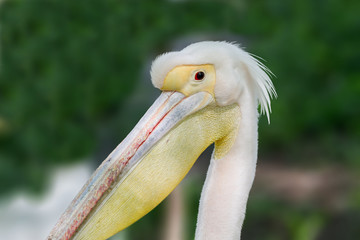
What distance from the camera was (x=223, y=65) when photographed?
1.20 metres

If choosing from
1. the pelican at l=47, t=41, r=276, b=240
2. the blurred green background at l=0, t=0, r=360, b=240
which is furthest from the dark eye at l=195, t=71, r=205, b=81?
the blurred green background at l=0, t=0, r=360, b=240

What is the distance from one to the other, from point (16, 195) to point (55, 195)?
36cm

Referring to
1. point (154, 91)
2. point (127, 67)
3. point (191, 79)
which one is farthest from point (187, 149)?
point (154, 91)

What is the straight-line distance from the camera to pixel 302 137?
4.94 metres

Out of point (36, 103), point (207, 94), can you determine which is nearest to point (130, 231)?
point (36, 103)

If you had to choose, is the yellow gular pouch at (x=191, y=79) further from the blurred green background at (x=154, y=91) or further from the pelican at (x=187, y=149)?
the blurred green background at (x=154, y=91)

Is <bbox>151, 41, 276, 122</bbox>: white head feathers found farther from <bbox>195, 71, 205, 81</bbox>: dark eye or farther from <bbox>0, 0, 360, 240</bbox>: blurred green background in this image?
<bbox>0, 0, 360, 240</bbox>: blurred green background

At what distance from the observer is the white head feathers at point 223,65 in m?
1.18

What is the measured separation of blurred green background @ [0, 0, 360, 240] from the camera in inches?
181

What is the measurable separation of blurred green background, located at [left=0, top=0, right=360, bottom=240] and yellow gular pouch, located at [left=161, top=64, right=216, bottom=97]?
335 centimetres

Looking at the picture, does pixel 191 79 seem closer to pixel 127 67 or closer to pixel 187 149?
pixel 187 149

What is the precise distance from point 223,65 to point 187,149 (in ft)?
0.63

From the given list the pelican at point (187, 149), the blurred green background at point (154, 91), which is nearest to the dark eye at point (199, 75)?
the pelican at point (187, 149)

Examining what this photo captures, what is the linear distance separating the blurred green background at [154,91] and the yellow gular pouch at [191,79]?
335 centimetres
